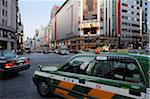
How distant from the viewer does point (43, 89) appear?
6.97 m

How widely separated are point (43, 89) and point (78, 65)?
1590 millimetres

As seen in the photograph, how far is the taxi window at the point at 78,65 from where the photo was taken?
18.8 ft

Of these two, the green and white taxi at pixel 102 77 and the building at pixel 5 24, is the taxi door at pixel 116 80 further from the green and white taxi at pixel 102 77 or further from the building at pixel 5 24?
the building at pixel 5 24

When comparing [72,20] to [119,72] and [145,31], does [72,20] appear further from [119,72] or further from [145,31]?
[119,72]

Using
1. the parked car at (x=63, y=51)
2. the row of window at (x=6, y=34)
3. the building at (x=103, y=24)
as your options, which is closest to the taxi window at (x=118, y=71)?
the row of window at (x=6, y=34)

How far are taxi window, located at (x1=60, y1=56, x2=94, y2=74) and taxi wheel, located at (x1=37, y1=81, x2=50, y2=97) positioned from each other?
81 cm

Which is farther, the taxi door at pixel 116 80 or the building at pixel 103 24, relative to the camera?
the building at pixel 103 24

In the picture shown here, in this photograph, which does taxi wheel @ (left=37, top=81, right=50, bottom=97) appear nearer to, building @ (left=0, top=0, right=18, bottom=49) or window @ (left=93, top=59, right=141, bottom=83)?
window @ (left=93, top=59, right=141, bottom=83)

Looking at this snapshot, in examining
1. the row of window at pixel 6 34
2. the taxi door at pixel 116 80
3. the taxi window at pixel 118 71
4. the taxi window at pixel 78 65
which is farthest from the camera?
the row of window at pixel 6 34

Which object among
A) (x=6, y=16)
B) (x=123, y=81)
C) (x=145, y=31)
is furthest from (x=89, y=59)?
(x=145, y=31)

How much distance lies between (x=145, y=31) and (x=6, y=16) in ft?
227

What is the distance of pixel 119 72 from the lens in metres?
4.90

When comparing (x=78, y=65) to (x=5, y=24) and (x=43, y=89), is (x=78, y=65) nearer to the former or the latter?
(x=43, y=89)

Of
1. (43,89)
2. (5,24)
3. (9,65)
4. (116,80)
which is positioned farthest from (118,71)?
(5,24)
